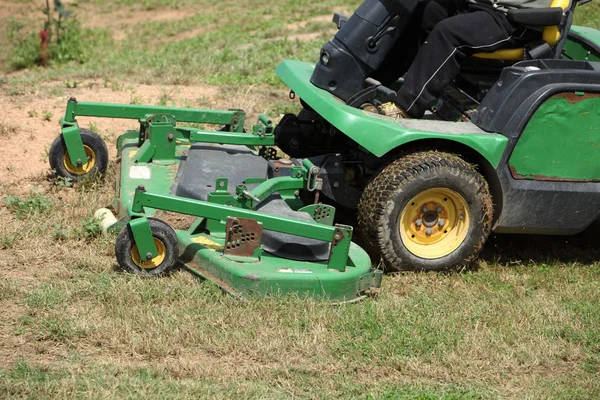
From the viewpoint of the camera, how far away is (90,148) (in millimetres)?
6227

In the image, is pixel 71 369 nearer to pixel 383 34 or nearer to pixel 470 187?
pixel 470 187

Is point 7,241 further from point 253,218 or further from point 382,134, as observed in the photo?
point 382,134

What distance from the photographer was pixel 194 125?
7.64m

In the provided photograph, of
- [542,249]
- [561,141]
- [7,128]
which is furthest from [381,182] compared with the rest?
[7,128]

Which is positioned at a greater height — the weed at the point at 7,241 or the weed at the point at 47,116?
the weed at the point at 47,116

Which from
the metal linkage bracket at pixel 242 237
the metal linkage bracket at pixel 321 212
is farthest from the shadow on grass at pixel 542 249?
the metal linkage bracket at pixel 242 237

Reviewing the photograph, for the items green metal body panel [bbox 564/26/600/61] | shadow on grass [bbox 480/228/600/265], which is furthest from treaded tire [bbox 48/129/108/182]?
green metal body panel [bbox 564/26/600/61]

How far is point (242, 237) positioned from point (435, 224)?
1241mm

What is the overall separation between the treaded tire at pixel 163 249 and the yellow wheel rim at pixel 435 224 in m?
1.34

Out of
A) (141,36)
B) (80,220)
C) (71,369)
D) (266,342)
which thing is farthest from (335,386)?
(141,36)

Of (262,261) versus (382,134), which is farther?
(382,134)

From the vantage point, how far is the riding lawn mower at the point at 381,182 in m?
4.70

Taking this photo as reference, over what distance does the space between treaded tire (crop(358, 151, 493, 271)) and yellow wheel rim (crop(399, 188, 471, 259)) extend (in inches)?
1.5

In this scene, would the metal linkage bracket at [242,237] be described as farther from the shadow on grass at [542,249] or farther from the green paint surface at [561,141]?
the shadow on grass at [542,249]
